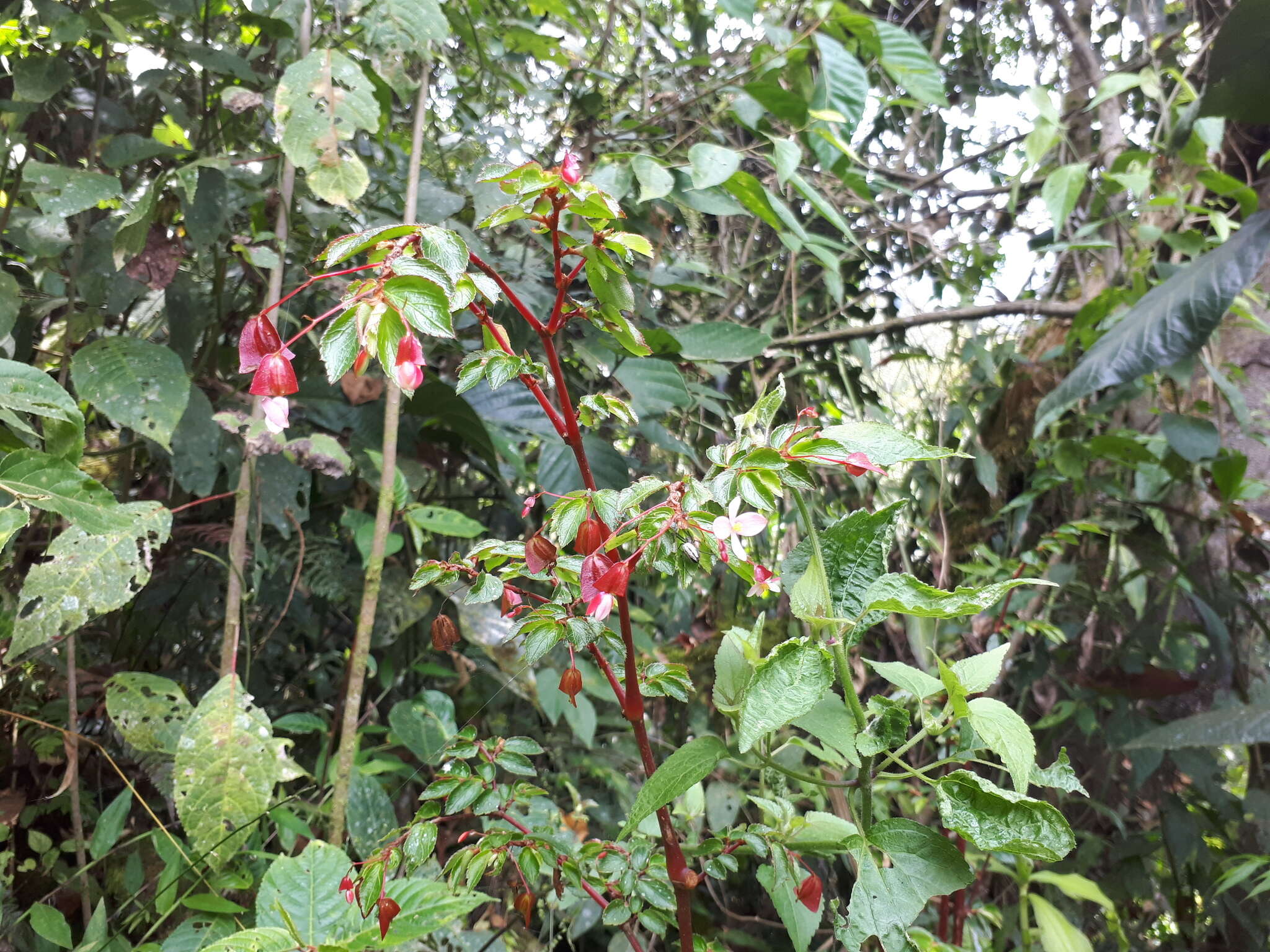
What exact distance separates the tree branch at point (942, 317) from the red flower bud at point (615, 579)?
0.98 m

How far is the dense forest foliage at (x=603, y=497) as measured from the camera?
43 cm

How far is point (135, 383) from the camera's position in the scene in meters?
0.79

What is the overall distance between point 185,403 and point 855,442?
716 millimetres

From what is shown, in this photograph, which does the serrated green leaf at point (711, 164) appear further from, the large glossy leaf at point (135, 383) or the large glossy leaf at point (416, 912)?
the large glossy leaf at point (416, 912)

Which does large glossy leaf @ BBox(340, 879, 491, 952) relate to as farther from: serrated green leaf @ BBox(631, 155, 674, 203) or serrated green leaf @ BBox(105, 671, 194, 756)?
serrated green leaf @ BBox(631, 155, 674, 203)

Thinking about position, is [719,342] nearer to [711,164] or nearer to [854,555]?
[711,164]

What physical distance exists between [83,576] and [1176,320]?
4.40 feet

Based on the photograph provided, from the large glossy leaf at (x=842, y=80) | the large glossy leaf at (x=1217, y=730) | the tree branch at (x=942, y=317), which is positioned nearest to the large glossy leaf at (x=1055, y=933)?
the large glossy leaf at (x=1217, y=730)

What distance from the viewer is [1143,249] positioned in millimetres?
1388

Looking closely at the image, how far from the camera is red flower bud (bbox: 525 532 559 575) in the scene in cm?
44

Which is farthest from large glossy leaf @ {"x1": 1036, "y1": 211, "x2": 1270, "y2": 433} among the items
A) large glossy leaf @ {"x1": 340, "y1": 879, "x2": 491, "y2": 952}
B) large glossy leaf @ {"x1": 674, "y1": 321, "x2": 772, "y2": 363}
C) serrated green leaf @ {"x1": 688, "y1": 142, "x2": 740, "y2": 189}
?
large glossy leaf @ {"x1": 340, "y1": 879, "x2": 491, "y2": 952}

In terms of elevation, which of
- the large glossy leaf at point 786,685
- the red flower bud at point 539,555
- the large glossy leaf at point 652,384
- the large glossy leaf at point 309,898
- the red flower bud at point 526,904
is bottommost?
the large glossy leaf at point 309,898

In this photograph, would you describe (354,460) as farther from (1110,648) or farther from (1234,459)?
(1110,648)

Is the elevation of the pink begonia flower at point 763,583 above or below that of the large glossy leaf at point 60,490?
above
